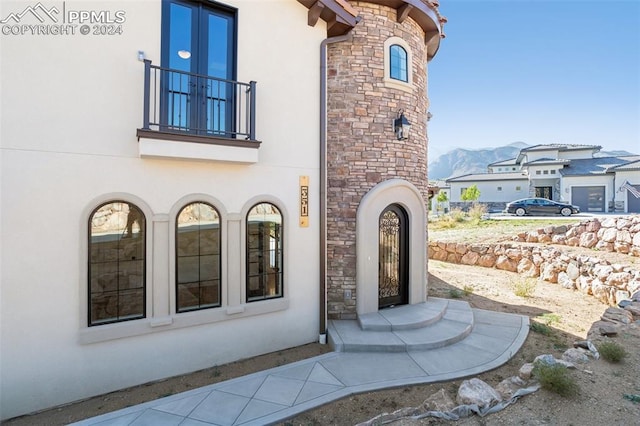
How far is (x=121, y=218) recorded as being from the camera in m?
5.12

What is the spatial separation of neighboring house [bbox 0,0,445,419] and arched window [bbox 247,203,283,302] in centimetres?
3

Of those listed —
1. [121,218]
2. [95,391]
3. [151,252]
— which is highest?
[121,218]

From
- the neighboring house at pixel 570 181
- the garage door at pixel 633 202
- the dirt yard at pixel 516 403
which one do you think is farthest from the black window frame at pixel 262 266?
the garage door at pixel 633 202

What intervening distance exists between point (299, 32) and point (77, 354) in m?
7.19

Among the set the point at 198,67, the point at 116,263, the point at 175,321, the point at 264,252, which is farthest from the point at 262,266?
the point at 198,67

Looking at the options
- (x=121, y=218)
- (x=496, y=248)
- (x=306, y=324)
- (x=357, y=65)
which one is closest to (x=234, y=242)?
(x=121, y=218)

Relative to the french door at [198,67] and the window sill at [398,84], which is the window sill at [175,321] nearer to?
the french door at [198,67]

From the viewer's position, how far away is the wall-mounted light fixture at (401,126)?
7766 millimetres

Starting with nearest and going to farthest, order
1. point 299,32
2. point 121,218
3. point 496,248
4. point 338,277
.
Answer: point 121,218 < point 299,32 < point 338,277 < point 496,248

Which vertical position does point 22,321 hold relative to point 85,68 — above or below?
below

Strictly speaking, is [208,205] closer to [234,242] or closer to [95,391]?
[234,242]

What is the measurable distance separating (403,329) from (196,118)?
612cm

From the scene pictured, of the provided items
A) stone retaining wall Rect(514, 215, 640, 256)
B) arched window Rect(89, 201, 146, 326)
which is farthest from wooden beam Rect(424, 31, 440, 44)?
stone retaining wall Rect(514, 215, 640, 256)

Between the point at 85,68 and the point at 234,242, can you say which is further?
the point at 234,242
